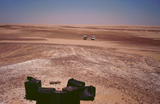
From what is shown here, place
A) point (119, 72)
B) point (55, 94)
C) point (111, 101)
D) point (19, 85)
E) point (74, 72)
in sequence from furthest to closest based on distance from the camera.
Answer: point (119, 72), point (74, 72), point (19, 85), point (111, 101), point (55, 94)

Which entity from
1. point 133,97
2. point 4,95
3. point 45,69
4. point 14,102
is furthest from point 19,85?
point 133,97

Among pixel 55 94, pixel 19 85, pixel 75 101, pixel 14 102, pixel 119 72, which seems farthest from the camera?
pixel 119 72

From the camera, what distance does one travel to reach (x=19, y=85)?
5539 mm

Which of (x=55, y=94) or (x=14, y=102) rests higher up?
(x=55, y=94)

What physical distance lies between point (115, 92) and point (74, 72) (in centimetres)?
270

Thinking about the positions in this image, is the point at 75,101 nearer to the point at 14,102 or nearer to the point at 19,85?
the point at 14,102

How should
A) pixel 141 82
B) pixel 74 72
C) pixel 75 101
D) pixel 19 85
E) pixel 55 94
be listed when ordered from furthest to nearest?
pixel 74 72 → pixel 141 82 → pixel 19 85 → pixel 75 101 → pixel 55 94

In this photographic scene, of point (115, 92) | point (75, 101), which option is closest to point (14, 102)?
point (75, 101)

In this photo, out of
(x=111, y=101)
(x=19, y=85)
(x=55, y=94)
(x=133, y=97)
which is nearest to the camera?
(x=55, y=94)

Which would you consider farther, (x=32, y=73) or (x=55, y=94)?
(x=32, y=73)

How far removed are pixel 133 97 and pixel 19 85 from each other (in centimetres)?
486

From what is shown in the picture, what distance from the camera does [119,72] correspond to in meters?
7.77

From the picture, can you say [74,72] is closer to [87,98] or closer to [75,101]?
[87,98]

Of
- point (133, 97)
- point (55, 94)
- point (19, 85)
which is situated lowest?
point (133, 97)
